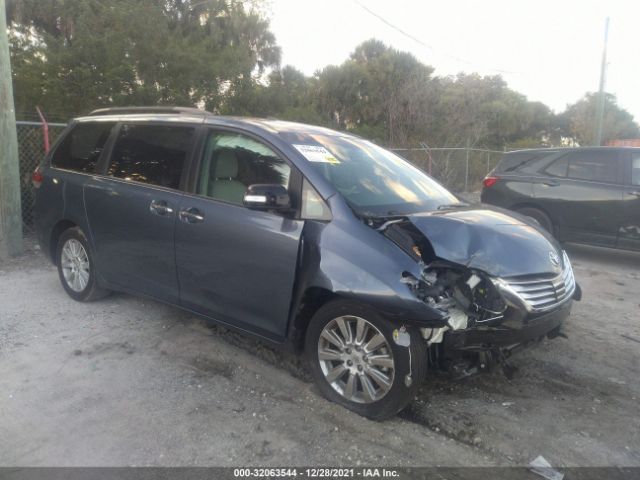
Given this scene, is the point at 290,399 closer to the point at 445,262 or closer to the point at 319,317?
the point at 319,317

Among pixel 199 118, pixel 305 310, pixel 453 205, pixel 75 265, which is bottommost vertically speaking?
pixel 75 265

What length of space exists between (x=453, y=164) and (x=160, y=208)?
12181 mm

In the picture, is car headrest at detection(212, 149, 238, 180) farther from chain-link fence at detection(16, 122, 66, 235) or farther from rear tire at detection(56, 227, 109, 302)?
chain-link fence at detection(16, 122, 66, 235)

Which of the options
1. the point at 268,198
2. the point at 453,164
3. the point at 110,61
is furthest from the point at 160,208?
the point at 453,164

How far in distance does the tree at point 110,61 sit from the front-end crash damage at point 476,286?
33.3ft

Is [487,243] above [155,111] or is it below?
below

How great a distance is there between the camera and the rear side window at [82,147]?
499 centimetres

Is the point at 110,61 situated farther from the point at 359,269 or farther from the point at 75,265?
the point at 359,269

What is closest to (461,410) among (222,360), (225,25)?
(222,360)

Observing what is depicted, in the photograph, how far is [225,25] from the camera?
72.3 feet

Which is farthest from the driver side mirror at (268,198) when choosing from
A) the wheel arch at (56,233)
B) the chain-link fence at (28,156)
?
the chain-link fence at (28,156)

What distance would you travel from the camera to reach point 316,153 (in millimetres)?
3822

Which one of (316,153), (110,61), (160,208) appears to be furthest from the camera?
(110,61)

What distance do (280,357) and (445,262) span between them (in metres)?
1.60
